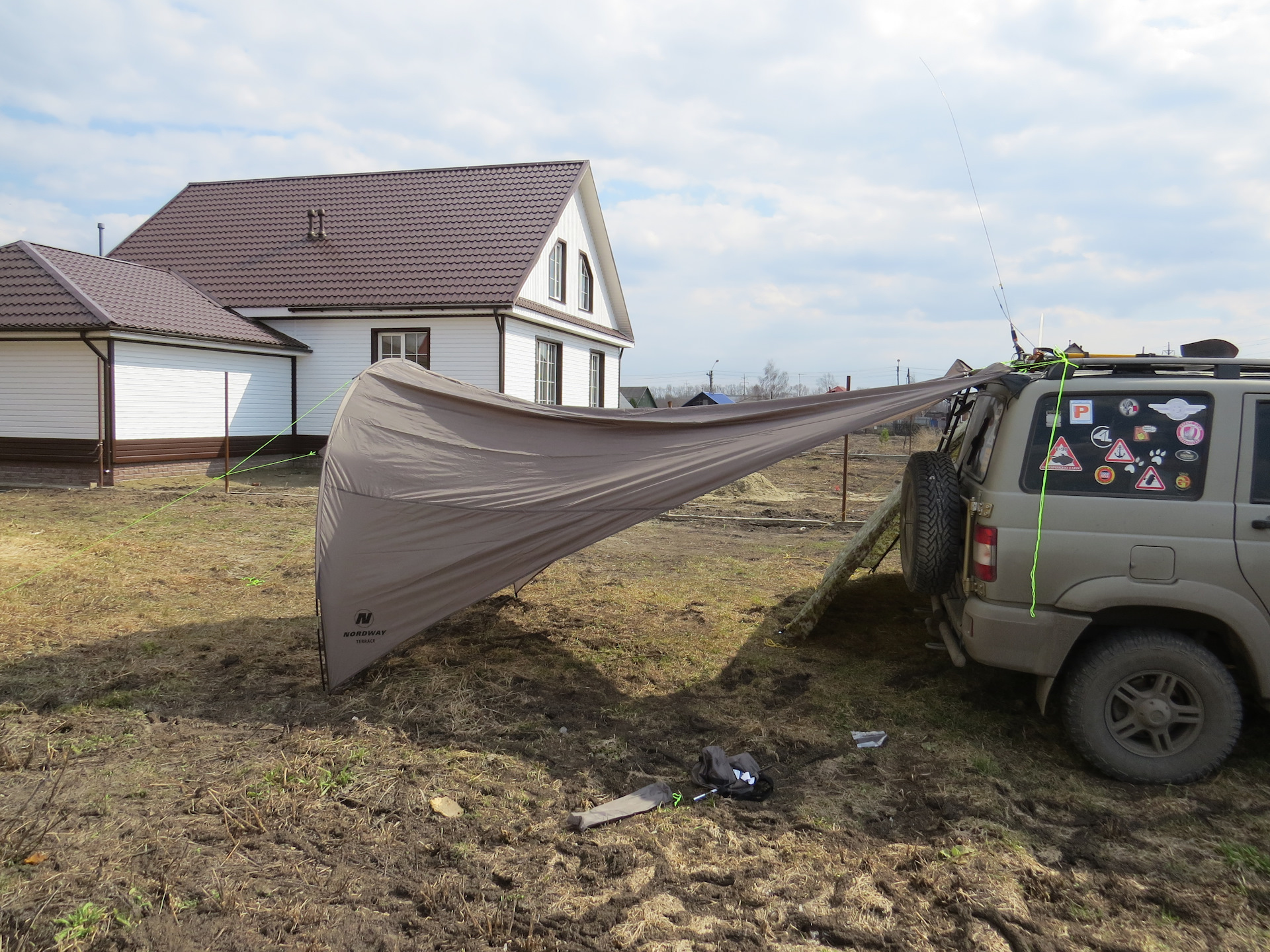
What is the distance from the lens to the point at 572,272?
68.3ft

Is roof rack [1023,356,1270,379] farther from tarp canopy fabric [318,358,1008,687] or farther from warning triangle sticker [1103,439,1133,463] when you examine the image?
tarp canopy fabric [318,358,1008,687]

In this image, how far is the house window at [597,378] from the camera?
23.0 meters

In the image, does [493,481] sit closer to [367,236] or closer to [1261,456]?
[1261,456]

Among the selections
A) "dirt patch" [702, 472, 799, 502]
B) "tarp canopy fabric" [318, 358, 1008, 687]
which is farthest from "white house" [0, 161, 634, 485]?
"tarp canopy fabric" [318, 358, 1008, 687]

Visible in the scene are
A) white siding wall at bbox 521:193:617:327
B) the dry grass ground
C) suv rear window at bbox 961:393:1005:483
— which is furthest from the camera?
white siding wall at bbox 521:193:617:327

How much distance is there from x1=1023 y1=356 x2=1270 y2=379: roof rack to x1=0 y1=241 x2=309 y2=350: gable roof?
14890 mm

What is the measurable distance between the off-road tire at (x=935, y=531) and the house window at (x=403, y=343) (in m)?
14.5

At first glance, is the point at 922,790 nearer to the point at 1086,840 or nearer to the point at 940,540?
the point at 1086,840

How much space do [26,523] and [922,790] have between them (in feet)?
38.1

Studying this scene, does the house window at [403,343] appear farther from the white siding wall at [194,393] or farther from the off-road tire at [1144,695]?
the off-road tire at [1144,695]

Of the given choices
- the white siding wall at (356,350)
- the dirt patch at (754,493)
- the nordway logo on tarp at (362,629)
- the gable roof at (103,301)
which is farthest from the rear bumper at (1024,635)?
the gable roof at (103,301)

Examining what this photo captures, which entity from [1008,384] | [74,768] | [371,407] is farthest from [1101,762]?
[74,768]

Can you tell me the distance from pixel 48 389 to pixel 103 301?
72.9 inches

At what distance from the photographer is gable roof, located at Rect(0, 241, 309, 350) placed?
14273 mm
